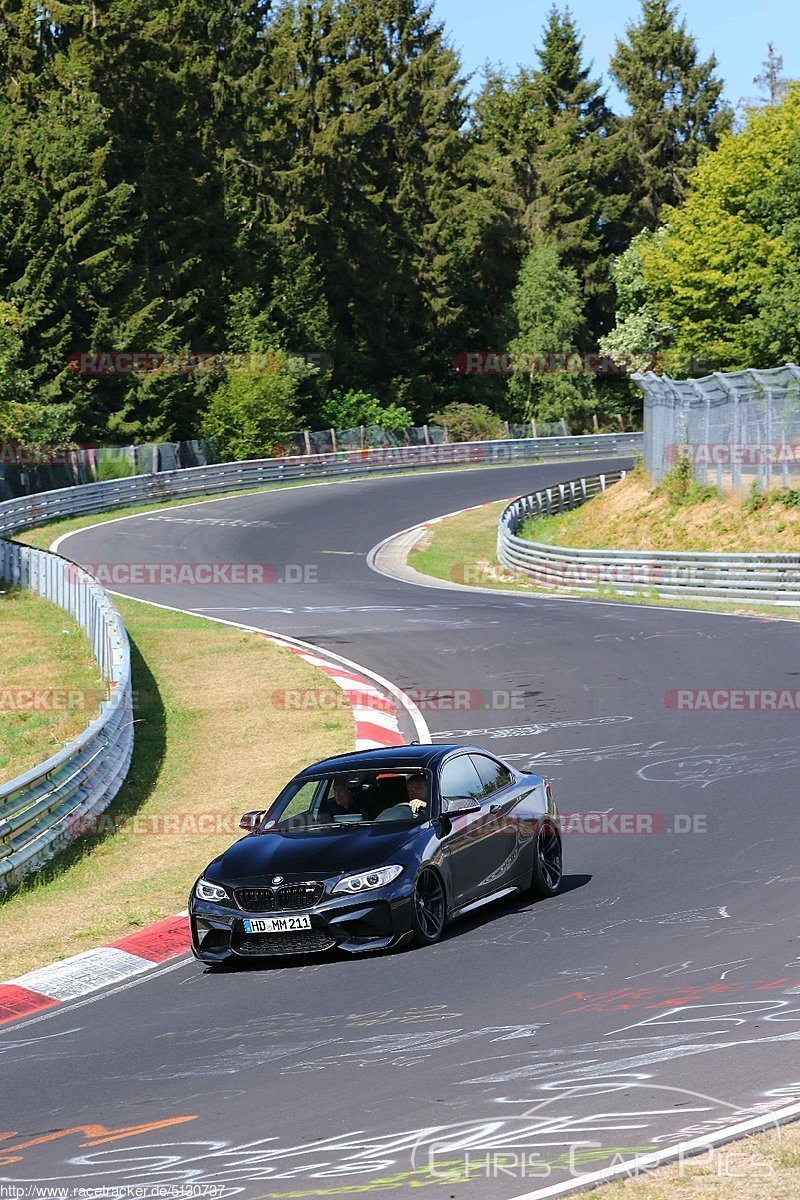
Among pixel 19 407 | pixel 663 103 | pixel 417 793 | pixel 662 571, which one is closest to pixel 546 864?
pixel 417 793

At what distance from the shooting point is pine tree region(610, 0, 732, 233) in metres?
105

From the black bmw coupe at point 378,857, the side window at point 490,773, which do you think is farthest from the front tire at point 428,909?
the side window at point 490,773

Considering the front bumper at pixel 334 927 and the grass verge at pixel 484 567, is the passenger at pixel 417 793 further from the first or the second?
the grass verge at pixel 484 567

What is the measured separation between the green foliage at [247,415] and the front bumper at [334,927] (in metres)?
60.2

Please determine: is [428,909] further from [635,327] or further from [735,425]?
[635,327]

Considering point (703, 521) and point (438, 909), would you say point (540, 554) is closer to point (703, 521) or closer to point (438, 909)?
point (703, 521)

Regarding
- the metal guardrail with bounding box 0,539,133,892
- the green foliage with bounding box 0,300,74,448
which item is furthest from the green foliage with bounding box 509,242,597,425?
the metal guardrail with bounding box 0,539,133,892

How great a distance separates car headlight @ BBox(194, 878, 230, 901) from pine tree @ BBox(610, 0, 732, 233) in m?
98.7

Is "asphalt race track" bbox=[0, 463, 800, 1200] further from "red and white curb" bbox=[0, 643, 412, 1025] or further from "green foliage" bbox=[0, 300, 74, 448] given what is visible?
"green foliage" bbox=[0, 300, 74, 448]

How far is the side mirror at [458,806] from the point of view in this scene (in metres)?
11.6

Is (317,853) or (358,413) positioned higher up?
(358,413)

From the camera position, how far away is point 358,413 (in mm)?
85438

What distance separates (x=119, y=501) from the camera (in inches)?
2234

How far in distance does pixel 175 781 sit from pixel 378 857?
333 inches
